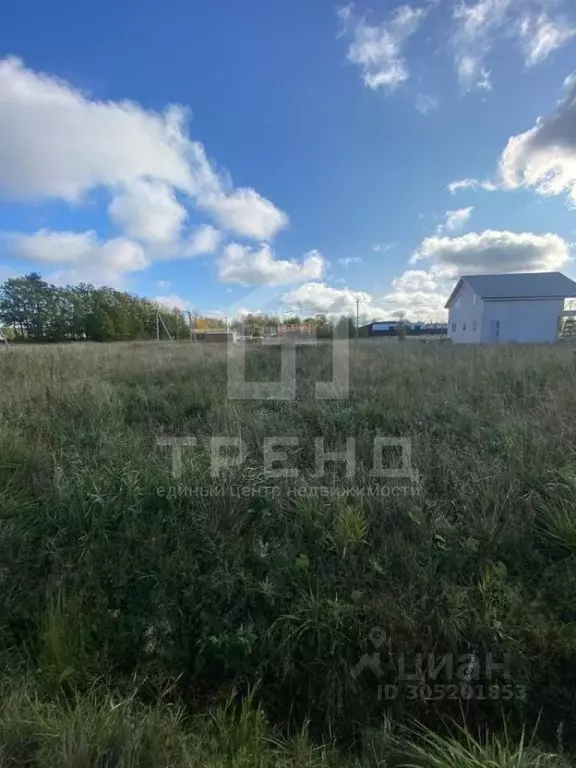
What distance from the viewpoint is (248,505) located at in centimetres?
234

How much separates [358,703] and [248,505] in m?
1.20

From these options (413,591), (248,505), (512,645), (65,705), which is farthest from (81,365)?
(512,645)

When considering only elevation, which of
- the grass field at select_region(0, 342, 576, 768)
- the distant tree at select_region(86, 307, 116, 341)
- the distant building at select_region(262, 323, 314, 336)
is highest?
the distant tree at select_region(86, 307, 116, 341)

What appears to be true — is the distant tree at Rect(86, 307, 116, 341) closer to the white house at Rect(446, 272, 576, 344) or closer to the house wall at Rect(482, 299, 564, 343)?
the white house at Rect(446, 272, 576, 344)

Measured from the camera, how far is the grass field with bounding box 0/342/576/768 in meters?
1.34

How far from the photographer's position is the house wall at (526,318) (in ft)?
65.2

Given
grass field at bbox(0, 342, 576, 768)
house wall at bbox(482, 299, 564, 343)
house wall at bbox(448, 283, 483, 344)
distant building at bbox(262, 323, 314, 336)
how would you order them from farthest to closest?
house wall at bbox(448, 283, 483, 344) < distant building at bbox(262, 323, 314, 336) < house wall at bbox(482, 299, 564, 343) < grass field at bbox(0, 342, 576, 768)

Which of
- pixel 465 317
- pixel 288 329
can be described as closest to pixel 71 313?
pixel 288 329

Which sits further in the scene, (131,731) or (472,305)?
(472,305)

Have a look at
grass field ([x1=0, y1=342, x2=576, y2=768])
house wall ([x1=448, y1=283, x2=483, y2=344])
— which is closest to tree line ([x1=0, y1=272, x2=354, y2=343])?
house wall ([x1=448, y1=283, x2=483, y2=344])

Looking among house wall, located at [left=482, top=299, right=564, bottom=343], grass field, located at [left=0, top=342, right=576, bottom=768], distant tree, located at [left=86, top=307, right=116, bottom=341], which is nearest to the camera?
grass field, located at [left=0, top=342, right=576, bottom=768]

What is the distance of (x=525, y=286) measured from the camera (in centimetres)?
2062

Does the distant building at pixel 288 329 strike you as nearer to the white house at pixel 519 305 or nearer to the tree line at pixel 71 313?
the white house at pixel 519 305

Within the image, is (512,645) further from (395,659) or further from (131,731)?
(131,731)
